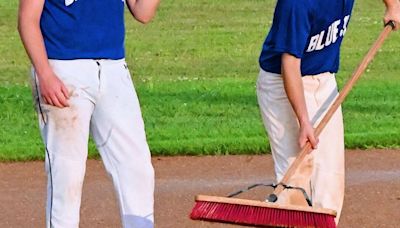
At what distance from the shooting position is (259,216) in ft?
15.3

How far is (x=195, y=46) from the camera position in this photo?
1598 centimetres

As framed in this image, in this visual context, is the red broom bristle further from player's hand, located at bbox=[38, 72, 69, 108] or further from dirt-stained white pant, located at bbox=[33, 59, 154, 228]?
player's hand, located at bbox=[38, 72, 69, 108]

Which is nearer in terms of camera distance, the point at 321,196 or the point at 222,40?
the point at 321,196

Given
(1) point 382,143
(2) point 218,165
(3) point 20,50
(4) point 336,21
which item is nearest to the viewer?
(4) point 336,21

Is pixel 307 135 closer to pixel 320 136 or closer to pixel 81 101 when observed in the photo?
pixel 320 136

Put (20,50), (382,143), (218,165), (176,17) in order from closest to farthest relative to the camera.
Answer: (218,165) → (382,143) → (20,50) → (176,17)

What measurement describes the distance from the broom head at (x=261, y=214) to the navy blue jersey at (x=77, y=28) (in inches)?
30.5

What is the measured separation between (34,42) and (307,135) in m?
1.25

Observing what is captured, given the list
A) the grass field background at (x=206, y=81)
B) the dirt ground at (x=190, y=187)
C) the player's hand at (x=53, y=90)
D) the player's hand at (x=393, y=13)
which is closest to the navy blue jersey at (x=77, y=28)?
the player's hand at (x=53, y=90)

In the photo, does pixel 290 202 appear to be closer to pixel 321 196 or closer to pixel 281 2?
pixel 321 196

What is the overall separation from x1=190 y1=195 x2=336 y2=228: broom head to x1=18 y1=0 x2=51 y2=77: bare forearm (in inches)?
32.7

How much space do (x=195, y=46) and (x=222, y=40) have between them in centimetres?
63

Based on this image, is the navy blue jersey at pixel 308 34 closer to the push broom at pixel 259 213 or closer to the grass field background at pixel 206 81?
the push broom at pixel 259 213

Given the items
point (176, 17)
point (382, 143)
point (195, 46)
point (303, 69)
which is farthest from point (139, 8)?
point (176, 17)
